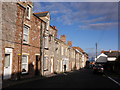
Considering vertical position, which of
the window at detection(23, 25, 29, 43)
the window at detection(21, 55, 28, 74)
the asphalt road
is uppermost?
the window at detection(23, 25, 29, 43)

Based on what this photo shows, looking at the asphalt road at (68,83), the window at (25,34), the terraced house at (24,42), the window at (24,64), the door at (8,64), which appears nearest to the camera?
the asphalt road at (68,83)

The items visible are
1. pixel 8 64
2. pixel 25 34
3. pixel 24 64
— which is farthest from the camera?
pixel 25 34

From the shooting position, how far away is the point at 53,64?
26.7m

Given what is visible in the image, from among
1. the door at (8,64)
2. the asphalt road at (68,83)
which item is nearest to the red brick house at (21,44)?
the door at (8,64)

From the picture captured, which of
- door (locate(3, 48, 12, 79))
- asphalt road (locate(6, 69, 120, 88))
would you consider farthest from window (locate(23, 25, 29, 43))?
asphalt road (locate(6, 69, 120, 88))

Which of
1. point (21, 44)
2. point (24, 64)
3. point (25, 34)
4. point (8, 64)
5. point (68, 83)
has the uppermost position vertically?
point (25, 34)

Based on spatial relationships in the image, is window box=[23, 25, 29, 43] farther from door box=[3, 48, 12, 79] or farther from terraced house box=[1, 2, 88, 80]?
door box=[3, 48, 12, 79]

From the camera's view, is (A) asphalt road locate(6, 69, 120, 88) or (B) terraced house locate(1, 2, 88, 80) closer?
(A) asphalt road locate(6, 69, 120, 88)

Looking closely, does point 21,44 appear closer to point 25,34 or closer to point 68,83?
point 25,34

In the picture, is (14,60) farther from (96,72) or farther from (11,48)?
(96,72)

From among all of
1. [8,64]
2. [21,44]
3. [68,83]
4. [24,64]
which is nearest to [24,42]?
[21,44]

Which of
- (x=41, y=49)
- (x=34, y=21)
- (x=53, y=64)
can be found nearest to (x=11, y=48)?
(x=34, y=21)

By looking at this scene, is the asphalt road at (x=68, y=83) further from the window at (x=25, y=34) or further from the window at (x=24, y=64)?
the window at (x=25, y=34)

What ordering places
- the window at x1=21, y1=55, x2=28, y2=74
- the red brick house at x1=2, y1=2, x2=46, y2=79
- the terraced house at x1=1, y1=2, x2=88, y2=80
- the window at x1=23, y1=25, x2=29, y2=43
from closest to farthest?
the terraced house at x1=1, y1=2, x2=88, y2=80 → the red brick house at x1=2, y1=2, x2=46, y2=79 → the window at x1=21, y1=55, x2=28, y2=74 → the window at x1=23, y1=25, x2=29, y2=43
